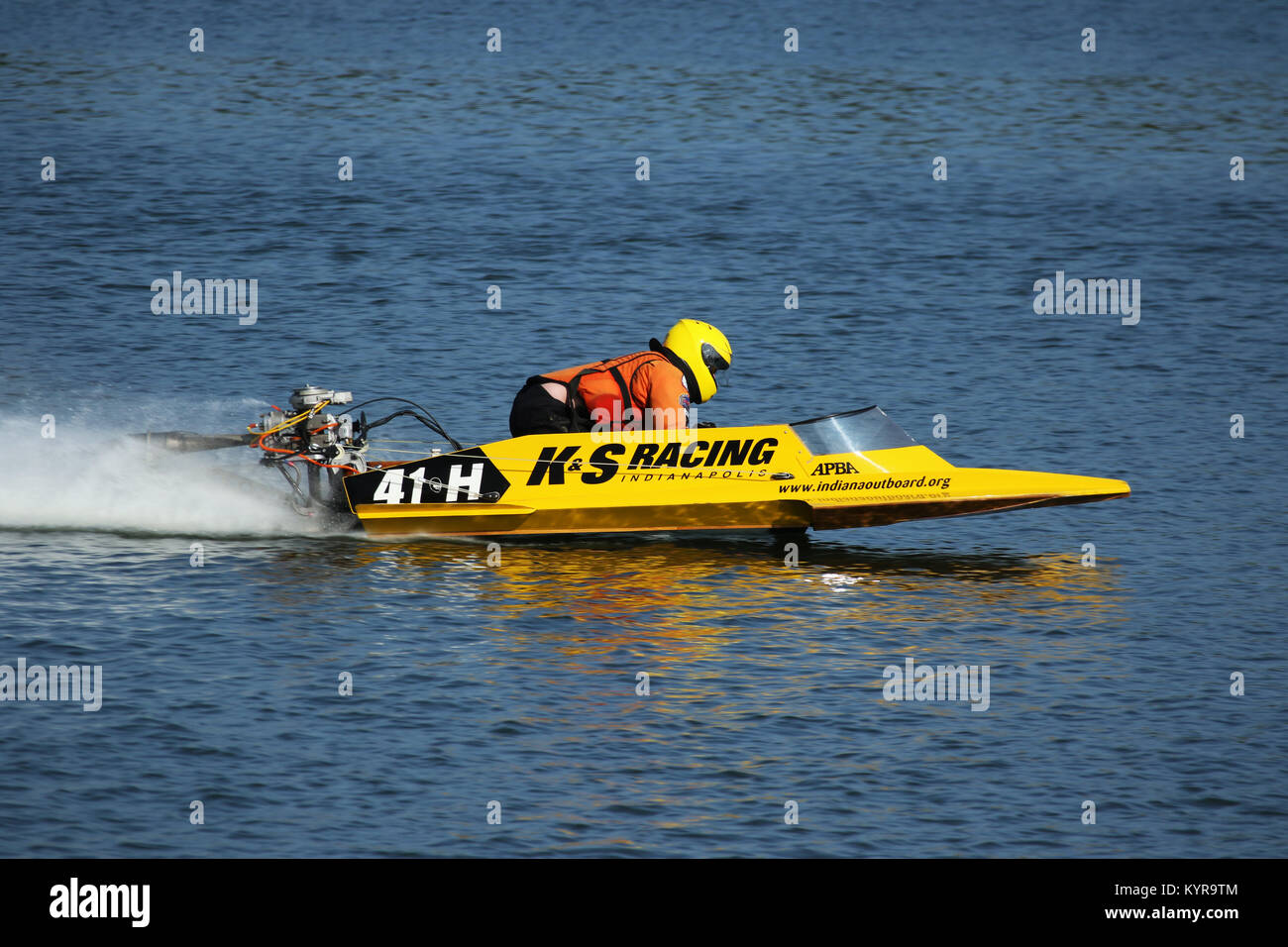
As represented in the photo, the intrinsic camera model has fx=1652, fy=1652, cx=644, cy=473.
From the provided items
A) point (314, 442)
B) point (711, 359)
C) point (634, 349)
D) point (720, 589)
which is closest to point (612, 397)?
point (711, 359)

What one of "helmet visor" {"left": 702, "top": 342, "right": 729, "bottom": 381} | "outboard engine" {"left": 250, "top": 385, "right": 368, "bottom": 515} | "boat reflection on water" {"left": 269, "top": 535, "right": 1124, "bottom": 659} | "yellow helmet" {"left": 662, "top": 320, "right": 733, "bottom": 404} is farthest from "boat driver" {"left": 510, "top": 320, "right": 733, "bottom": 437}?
"outboard engine" {"left": 250, "top": 385, "right": 368, "bottom": 515}

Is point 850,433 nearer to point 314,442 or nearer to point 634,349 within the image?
point 314,442

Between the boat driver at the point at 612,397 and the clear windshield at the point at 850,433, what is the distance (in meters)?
1.07

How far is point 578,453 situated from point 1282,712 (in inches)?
225

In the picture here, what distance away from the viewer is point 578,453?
44.7ft

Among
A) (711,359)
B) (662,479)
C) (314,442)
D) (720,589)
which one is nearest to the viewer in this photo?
(720,589)

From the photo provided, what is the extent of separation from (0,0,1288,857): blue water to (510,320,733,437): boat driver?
106cm

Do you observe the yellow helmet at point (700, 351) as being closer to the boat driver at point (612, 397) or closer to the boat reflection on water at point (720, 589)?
the boat driver at point (612, 397)

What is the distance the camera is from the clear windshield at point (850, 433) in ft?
44.7

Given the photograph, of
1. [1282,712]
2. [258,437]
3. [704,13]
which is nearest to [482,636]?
[258,437]

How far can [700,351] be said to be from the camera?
14.2 metres

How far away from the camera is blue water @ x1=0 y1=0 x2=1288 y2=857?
390 inches

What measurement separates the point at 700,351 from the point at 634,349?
5.90 m

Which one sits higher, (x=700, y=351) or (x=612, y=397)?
(x=700, y=351)
